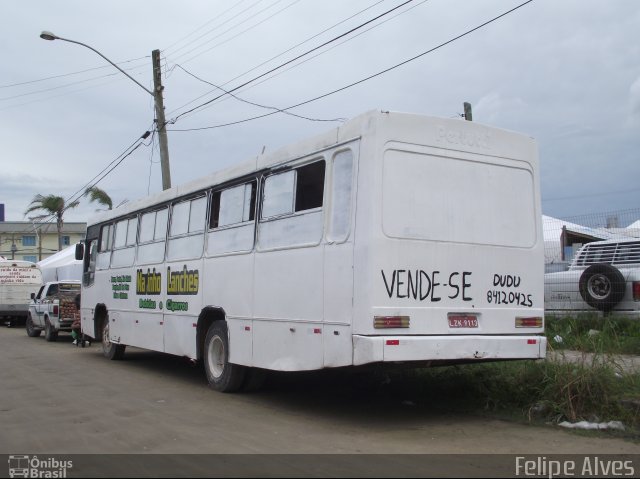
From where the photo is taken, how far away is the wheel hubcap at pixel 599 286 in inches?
489

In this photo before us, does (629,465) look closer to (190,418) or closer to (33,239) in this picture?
(190,418)

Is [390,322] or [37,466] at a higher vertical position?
[390,322]

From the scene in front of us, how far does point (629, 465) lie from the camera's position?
5.90m

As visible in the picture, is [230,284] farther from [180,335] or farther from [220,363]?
[180,335]

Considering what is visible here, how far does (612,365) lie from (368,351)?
10.2 feet

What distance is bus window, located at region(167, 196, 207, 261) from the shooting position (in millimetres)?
10766

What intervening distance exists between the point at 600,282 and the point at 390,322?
23.6 feet

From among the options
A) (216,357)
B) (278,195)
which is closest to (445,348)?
(278,195)

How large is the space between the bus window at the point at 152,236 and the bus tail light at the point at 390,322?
6178mm

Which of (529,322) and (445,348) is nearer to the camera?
(445,348)

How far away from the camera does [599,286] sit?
1259 cm

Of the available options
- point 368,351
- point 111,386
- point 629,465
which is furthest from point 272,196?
point 629,465

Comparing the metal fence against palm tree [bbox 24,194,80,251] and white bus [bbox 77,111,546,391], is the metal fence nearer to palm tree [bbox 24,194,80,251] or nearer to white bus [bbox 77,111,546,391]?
white bus [bbox 77,111,546,391]

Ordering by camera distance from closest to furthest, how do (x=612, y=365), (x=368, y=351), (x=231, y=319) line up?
(x=368, y=351), (x=612, y=365), (x=231, y=319)
